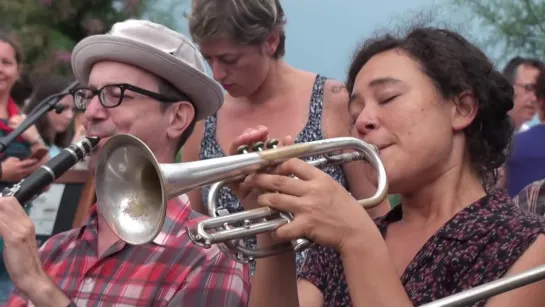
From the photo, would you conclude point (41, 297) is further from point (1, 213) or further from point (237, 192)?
point (237, 192)

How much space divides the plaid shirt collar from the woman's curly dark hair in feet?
1.96

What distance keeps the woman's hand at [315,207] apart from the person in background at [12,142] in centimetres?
194

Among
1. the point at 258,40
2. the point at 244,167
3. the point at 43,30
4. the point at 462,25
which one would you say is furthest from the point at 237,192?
the point at 43,30

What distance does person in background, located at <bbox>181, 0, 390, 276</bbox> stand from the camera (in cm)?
333

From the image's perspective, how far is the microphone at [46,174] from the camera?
7.84 ft

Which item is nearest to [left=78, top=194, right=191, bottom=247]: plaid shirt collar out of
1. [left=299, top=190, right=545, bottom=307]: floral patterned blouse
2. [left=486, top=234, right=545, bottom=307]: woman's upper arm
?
[left=299, top=190, right=545, bottom=307]: floral patterned blouse

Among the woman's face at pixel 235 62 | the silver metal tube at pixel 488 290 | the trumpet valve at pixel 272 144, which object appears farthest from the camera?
the woman's face at pixel 235 62

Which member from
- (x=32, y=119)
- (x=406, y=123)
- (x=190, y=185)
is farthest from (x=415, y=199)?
(x=32, y=119)

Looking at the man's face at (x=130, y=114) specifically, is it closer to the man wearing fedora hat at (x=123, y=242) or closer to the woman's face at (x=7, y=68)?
the man wearing fedora hat at (x=123, y=242)

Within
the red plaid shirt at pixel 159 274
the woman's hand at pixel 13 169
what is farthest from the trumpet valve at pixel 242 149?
the woman's hand at pixel 13 169

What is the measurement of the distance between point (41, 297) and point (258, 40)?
1420mm

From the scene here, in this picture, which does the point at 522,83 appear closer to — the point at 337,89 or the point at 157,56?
the point at 337,89

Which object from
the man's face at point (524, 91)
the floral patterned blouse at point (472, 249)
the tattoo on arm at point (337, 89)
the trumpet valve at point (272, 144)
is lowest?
the floral patterned blouse at point (472, 249)

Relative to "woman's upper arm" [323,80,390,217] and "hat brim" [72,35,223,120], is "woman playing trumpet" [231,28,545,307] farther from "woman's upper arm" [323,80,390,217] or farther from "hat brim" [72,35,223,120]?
"woman's upper arm" [323,80,390,217]
